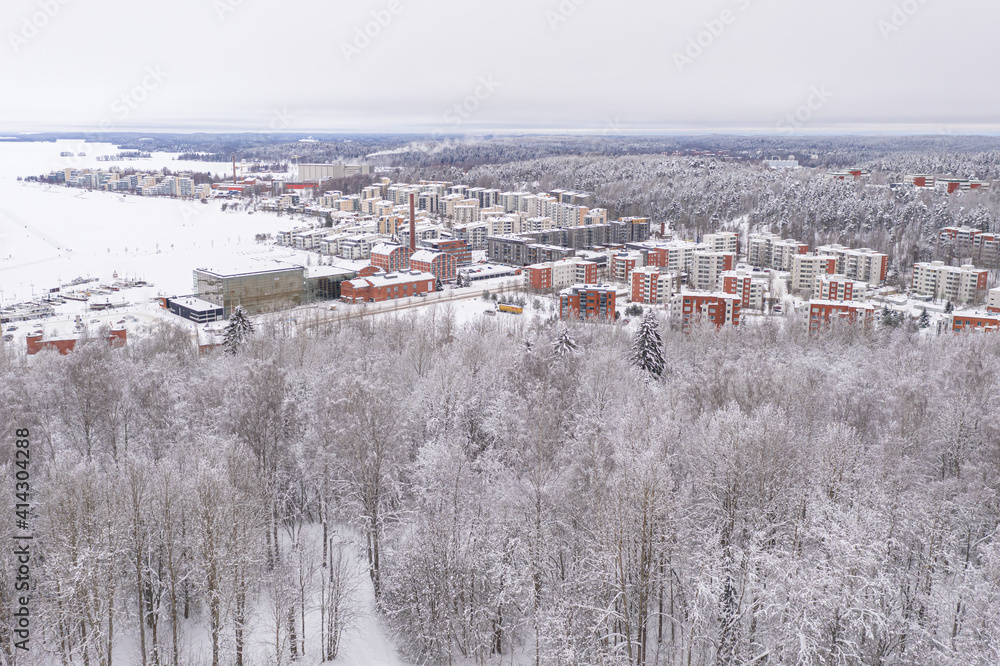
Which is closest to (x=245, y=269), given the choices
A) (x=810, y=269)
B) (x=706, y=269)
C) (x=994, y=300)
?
(x=706, y=269)

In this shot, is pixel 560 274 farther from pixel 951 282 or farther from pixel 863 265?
pixel 951 282

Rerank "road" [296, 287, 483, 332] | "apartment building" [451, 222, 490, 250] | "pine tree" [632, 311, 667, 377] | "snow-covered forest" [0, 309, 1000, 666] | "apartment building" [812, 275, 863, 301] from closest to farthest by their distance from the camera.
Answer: "snow-covered forest" [0, 309, 1000, 666]
"pine tree" [632, 311, 667, 377]
"road" [296, 287, 483, 332]
"apartment building" [812, 275, 863, 301]
"apartment building" [451, 222, 490, 250]

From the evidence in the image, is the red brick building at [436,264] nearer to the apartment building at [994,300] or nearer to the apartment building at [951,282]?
the apartment building at [951,282]

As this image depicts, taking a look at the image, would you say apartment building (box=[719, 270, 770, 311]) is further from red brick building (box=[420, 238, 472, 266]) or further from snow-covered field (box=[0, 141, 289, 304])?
snow-covered field (box=[0, 141, 289, 304])

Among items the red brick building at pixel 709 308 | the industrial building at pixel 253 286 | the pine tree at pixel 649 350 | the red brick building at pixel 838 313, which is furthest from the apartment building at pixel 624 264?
the pine tree at pixel 649 350

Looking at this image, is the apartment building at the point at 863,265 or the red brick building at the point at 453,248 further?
the red brick building at the point at 453,248

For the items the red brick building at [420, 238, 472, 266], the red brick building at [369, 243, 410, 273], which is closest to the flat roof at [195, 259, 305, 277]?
the red brick building at [369, 243, 410, 273]
